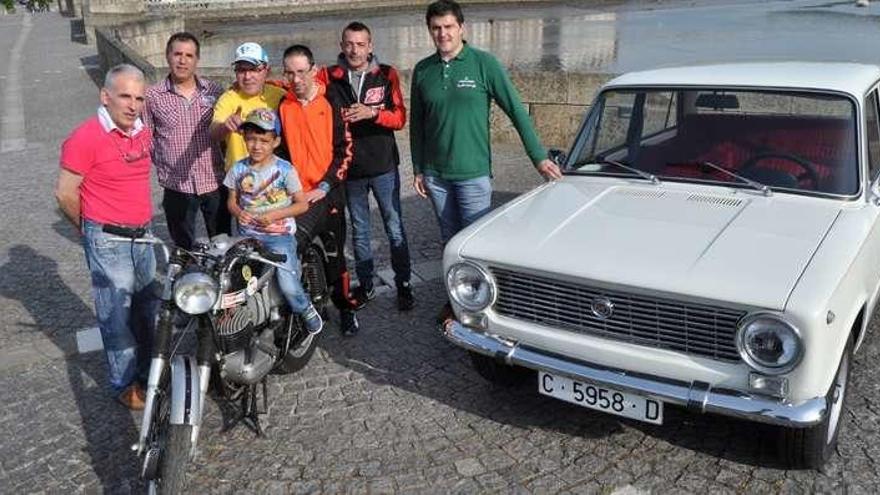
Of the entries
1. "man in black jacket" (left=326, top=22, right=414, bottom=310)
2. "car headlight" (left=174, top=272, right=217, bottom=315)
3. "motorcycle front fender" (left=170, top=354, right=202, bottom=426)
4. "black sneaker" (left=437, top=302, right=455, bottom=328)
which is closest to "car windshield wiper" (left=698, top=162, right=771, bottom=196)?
"black sneaker" (left=437, top=302, right=455, bottom=328)

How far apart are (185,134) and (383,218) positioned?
1.42m

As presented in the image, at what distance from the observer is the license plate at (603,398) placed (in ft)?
12.0

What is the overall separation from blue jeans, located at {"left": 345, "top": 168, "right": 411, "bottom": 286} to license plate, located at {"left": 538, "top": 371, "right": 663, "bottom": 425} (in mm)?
2002

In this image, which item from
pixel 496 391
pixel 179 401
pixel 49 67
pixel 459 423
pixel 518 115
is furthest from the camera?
pixel 49 67

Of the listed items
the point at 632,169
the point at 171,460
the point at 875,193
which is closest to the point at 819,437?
the point at 875,193

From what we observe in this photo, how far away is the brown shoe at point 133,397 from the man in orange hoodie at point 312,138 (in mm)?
1211

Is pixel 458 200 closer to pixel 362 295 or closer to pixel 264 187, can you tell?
pixel 362 295

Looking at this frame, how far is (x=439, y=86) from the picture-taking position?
4.99 m

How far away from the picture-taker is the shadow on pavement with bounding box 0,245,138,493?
398 centimetres

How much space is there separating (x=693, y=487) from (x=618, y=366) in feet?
2.07

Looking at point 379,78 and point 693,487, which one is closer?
point 693,487

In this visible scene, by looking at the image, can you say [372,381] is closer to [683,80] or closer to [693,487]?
[693,487]

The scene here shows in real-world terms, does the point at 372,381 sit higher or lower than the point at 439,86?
lower

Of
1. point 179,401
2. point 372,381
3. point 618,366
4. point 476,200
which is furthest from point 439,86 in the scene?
point 179,401
